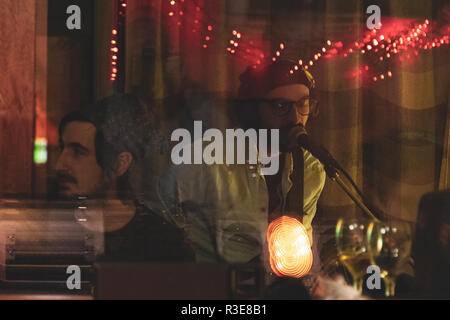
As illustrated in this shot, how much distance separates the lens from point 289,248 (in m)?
2.70

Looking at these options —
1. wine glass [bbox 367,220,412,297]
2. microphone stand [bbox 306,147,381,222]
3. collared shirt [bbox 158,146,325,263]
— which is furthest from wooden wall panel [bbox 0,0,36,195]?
wine glass [bbox 367,220,412,297]

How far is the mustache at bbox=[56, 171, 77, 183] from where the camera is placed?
2.63 meters

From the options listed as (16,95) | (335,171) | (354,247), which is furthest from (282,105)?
(16,95)

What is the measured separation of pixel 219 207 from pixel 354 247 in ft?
2.01

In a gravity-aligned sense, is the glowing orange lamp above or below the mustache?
below

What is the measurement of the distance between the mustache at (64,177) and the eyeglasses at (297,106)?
0.88 metres

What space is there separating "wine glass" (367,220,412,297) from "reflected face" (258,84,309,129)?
57cm

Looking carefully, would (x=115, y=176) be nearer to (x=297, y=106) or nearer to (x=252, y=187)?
(x=252, y=187)

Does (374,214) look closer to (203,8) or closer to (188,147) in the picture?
(188,147)

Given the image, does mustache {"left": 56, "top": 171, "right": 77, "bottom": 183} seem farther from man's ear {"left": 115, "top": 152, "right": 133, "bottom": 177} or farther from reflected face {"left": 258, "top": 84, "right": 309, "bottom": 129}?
reflected face {"left": 258, "top": 84, "right": 309, "bottom": 129}

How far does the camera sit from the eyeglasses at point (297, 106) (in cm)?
274

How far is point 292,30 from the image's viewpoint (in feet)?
8.96

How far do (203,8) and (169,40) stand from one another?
0.68ft

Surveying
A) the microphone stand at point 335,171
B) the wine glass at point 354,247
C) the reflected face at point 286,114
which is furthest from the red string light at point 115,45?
the wine glass at point 354,247
